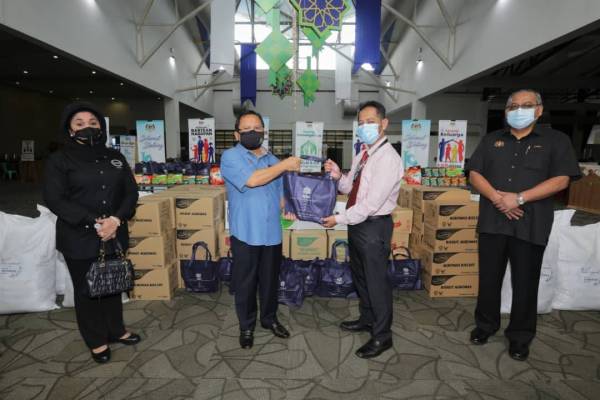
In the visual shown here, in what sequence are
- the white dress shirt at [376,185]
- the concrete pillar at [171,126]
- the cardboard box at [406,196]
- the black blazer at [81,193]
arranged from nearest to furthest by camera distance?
1. the black blazer at [81,193]
2. the white dress shirt at [376,185]
3. the cardboard box at [406,196]
4. the concrete pillar at [171,126]

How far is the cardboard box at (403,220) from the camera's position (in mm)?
3412

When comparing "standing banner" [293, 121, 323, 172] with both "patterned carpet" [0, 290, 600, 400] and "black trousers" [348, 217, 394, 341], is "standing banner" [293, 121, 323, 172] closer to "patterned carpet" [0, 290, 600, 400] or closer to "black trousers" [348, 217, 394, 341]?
"patterned carpet" [0, 290, 600, 400]

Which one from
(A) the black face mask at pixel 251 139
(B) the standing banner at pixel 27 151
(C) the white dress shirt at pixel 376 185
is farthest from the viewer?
(B) the standing banner at pixel 27 151

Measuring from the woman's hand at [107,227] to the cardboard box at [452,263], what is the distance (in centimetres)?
260

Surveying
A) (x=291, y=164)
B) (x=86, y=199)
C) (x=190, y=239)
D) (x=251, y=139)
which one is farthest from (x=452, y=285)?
(x=86, y=199)

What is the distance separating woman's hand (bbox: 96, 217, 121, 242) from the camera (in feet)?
6.37

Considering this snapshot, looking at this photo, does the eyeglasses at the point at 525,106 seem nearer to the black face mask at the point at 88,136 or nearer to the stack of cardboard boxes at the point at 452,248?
the stack of cardboard boxes at the point at 452,248

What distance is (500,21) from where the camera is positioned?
6.75m

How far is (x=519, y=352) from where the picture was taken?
2.21 m

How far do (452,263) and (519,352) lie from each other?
3.38 feet

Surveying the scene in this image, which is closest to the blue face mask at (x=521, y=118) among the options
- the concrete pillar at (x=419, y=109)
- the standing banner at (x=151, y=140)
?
the standing banner at (x=151, y=140)

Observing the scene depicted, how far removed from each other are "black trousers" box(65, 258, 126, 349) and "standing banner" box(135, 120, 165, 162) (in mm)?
3433

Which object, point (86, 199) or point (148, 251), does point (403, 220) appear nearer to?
point (148, 251)

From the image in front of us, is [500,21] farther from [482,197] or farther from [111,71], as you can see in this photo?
[111,71]
